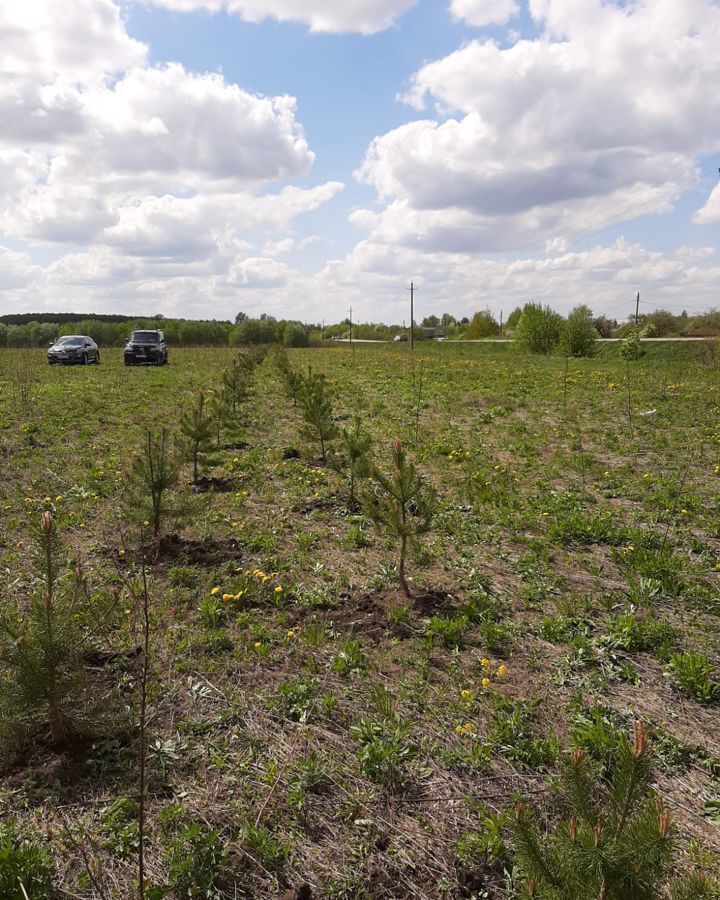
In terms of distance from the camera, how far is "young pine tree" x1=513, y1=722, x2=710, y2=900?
52.7 inches

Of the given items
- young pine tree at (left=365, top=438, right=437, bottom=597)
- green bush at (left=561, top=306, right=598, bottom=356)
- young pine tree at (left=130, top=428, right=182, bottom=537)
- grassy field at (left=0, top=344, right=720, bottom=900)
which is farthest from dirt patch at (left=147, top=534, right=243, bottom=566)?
green bush at (left=561, top=306, right=598, bottom=356)

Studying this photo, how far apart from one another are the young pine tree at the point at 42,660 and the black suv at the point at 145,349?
25.9 meters

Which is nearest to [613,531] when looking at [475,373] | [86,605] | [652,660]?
[652,660]

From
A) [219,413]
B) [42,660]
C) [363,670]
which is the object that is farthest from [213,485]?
[42,660]

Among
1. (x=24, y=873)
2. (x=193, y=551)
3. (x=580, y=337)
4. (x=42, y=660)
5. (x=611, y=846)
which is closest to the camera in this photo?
(x=611, y=846)

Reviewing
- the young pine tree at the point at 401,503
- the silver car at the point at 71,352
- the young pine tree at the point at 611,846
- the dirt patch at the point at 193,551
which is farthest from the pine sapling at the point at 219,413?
the silver car at the point at 71,352

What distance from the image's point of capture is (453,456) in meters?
9.60

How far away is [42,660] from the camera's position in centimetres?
286

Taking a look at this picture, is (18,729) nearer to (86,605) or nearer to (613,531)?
(86,605)

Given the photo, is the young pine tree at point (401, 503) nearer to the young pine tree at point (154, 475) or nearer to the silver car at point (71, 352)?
the young pine tree at point (154, 475)

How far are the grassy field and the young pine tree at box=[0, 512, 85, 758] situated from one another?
0.21m

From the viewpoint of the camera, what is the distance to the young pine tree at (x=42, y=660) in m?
2.83

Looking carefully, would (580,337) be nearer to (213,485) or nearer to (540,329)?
(540,329)

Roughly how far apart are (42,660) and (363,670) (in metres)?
1.97
